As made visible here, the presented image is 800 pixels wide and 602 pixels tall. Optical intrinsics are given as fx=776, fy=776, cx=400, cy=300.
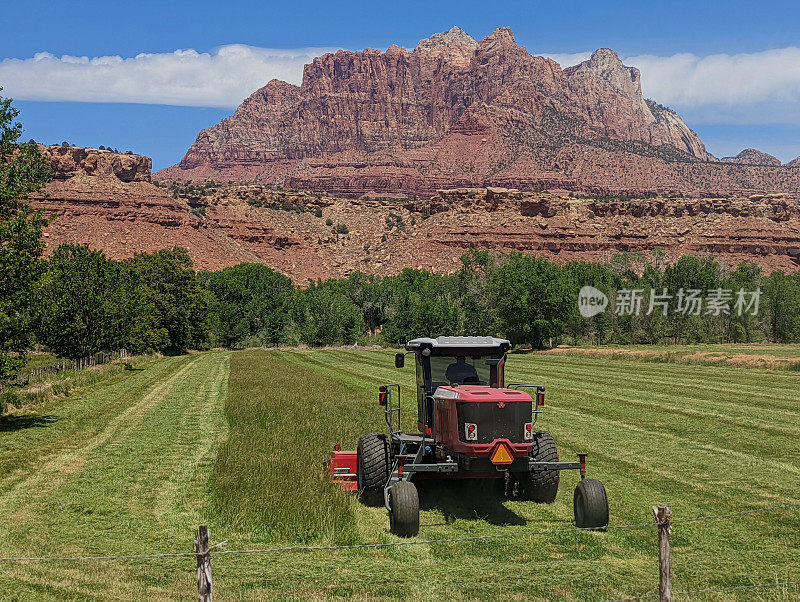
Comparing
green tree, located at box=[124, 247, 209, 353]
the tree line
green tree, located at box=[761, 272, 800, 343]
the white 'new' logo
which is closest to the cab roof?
the tree line

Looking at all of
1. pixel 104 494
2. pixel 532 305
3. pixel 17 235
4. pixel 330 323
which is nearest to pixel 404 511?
pixel 104 494

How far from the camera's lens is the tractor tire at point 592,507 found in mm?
12047

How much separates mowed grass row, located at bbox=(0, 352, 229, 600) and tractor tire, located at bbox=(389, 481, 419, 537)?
3053 millimetres

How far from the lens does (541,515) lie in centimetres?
1343

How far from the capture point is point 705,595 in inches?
372

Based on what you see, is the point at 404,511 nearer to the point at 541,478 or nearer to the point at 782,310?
the point at 541,478

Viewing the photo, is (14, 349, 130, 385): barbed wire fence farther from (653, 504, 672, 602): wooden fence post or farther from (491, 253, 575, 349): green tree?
(491, 253, 575, 349): green tree

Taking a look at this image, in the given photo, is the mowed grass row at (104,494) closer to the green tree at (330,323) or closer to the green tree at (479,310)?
the green tree at (479,310)

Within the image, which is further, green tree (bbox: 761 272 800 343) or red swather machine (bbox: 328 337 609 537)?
green tree (bbox: 761 272 800 343)

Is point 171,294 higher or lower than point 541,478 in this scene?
higher

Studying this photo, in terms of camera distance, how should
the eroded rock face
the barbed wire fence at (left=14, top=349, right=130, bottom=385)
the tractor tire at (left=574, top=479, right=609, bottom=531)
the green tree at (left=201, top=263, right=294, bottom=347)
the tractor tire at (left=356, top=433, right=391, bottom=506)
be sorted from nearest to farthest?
the tractor tire at (left=574, top=479, right=609, bottom=531), the tractor tire at (left=356, top=433, right=391, bottom=506), the barbed wire fence at (left=14, top=349, right=130, bottom=385), the green tree at (left=201, top=263, right=294, bottom=347), the eroded rock face

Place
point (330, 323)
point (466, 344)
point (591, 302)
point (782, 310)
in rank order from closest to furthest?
point (466, 344)
point (591, 302)
point (782, 310)
point (330, 323)

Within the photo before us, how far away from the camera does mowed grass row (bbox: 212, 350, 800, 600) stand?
995cm

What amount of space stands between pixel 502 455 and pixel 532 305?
78.8 meters
